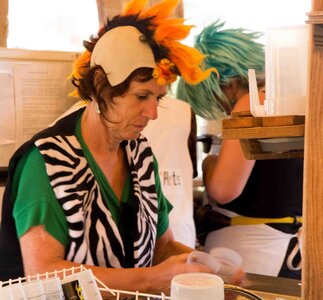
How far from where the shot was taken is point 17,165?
147 centimetres

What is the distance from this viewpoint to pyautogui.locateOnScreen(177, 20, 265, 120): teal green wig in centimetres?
212

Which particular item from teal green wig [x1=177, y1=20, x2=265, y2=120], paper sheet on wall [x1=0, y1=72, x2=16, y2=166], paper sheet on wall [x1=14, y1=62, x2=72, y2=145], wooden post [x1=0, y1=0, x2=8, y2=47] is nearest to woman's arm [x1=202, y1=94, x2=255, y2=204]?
teal green wig [x1=177, y1=20, x2=265, y2=120]

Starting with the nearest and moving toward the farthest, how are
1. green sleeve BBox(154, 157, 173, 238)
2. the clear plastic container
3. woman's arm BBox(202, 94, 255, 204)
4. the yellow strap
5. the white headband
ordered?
the clear plastic container, the white headband, green sleeve BBox(154, 157, 173, 238), woman's arm BBox(202, 94, 255, 204), the yellow strap

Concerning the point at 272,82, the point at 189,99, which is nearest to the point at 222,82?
the point at 189,99

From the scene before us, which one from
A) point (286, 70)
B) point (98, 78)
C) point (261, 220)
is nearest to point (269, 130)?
point (286, 70)

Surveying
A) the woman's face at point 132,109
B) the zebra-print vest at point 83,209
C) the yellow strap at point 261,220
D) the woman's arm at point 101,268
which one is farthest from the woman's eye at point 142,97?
the yellow strap at point 261,220

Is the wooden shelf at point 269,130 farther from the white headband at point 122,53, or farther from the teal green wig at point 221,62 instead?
the teal green wig at point 221,62

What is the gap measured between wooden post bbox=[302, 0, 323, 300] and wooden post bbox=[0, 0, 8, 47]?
5.07ft

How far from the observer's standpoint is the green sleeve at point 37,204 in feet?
4.58

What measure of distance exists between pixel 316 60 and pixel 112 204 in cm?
91

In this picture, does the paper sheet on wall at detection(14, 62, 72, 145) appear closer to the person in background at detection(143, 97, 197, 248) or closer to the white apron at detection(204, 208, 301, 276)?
the person in background at detection(143, 97, 197, 248)

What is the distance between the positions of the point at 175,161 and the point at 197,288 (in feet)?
4.12

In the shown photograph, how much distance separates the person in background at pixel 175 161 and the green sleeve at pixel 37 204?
24.7 inches

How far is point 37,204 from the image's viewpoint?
55.2 inches
